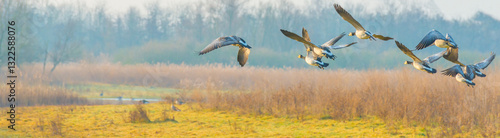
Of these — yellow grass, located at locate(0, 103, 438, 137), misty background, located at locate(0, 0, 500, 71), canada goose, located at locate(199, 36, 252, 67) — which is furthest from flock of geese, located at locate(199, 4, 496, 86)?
misty background, located at locate(0, 0, 500, 71)

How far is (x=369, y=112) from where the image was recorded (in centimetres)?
1071

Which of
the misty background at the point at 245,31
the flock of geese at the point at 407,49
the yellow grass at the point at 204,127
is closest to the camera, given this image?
the flock of geese at the point at 407,49

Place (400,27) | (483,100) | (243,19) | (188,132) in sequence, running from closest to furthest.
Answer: (483,100), (188,132), (243,19), (400,27)

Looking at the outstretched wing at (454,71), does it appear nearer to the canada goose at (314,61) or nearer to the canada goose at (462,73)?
the canada goose at (462,73)

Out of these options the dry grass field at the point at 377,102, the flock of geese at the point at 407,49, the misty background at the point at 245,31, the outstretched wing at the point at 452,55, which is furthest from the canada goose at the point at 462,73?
the misty background at the point at 245,31

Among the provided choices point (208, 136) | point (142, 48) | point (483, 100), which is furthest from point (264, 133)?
point (142, 48)

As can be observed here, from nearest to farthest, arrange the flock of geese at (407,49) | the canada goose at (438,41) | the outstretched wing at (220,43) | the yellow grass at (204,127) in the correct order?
the flock of geese at (407,49)
the canada goose at (438,41)
the outstretched wing at (220,43)
the yellow grass at (204,127)

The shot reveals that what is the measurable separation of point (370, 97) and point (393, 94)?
60 cm

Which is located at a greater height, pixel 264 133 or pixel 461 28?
pixel 461 28

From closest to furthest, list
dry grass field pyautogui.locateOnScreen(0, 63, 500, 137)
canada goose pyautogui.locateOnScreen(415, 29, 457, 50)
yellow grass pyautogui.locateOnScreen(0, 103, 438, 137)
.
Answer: canada goose pyautogui.locateOnScreen(415, 29, 457, 50) < dry grass field pyautogui.locateOnScreen(0, 63, 500, 137) < yellow grass pyautogui.locateOnScreen(0, 103, 438, 137)

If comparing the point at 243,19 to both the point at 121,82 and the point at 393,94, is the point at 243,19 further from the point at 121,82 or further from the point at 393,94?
the point at 393,94

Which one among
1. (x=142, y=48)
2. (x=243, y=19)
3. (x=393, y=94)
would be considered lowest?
(x=393, y=94)

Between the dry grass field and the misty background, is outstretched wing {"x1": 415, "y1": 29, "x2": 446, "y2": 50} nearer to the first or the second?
the dry grass field

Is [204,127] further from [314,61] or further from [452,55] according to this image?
[452,55]
